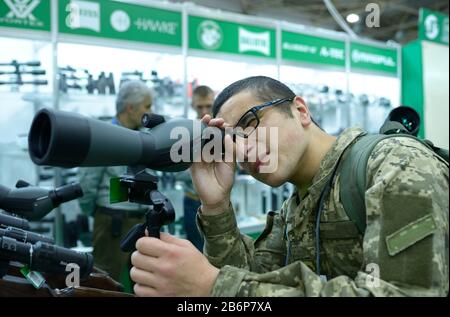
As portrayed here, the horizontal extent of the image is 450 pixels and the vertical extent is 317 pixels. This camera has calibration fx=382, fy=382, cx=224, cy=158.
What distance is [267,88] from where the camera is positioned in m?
1.08

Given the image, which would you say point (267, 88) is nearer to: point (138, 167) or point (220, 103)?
point (220, 103)

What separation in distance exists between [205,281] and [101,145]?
33 centimetres

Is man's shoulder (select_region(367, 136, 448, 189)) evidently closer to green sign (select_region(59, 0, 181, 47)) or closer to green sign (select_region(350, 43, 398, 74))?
green sign (select_region(59, 0, 181, 47))

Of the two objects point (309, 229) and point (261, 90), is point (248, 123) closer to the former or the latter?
point (261, 90)

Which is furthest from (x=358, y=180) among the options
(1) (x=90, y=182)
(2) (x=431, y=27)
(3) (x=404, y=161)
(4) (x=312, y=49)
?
(2) (x=431, y=27)

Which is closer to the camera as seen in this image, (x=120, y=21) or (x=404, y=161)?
(x=404, y=161)

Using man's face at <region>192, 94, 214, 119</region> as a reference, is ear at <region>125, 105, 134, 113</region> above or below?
below

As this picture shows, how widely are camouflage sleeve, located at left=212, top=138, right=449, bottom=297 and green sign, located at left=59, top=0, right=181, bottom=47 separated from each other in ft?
8.32

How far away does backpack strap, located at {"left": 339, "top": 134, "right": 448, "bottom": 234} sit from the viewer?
0.88 metres

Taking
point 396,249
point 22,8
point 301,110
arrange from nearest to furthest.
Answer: point 396,249 → point 301,110 → point 22,8

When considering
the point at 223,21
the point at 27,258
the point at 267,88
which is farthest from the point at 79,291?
the point at 223,21

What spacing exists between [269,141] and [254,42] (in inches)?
108

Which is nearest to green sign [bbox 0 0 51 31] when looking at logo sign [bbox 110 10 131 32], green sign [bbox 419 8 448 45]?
logo sign [bbox 110 10 131 32]

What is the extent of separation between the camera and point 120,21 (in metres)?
2.91
